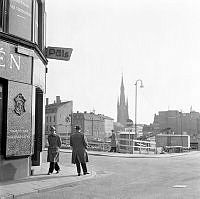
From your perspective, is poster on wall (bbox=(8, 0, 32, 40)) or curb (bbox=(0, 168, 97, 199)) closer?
curb (bbox=(0, 168, 97, 199))

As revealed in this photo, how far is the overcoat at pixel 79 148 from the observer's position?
42.9 feet

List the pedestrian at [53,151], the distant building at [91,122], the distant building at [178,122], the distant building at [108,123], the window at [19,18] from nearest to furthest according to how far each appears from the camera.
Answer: the window at [19,18]
the pedestrian at [53,151]
the distant building at [178,122]
the distant building at [91,122]
the distant building at [108,123]

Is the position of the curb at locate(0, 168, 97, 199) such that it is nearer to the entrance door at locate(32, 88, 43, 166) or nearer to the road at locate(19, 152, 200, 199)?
the road at locate(19, 152, 200, 199)

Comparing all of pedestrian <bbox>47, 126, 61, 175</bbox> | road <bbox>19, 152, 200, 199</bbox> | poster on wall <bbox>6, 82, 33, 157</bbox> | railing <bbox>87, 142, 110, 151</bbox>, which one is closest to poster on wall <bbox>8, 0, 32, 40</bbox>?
poster on wall <bbox>6, 82, 33, 157</bbox>

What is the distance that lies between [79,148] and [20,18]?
455 cm

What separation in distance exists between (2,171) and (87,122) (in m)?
110

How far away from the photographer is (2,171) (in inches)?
431

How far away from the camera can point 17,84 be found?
11555mm

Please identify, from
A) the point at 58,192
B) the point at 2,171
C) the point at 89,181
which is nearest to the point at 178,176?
the point at 89,181

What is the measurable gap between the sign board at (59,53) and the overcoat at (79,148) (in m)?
3.10

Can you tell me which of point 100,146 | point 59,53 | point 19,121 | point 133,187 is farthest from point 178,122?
point 133,187

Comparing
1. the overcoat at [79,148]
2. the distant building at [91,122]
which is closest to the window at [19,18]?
the overcoat at [79,148]

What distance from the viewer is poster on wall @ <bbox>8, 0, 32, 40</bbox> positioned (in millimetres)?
11695

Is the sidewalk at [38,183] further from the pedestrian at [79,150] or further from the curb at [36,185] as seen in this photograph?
the pedestrian at [79,150]
